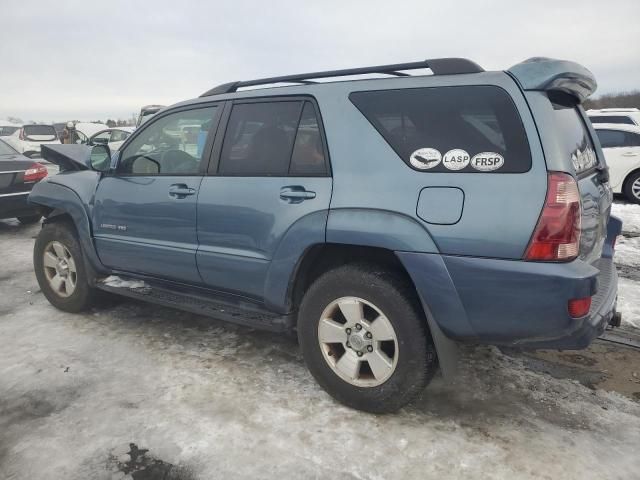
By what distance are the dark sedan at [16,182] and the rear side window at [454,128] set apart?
653 centimetres

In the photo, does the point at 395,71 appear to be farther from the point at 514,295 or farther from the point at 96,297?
the point at 96,297

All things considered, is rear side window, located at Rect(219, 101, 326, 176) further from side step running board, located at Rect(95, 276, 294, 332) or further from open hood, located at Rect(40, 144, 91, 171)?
open hood, located at Rect(40, 144, 91, 171)

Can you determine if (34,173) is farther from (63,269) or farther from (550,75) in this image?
(550,75)

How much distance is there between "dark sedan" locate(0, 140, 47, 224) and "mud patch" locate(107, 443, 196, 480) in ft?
19.7

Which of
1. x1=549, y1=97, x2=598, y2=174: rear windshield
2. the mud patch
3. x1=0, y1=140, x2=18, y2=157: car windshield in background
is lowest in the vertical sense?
the mud patch

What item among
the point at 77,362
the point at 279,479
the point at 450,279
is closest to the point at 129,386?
the point at 77,362

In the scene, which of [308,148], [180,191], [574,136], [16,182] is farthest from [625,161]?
[16,182]

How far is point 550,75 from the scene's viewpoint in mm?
2191

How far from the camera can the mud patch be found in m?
2.17

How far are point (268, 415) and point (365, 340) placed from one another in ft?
2.23

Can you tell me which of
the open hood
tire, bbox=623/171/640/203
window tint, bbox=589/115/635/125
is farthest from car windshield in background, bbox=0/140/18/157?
window tint, bbox=589/115/635/125

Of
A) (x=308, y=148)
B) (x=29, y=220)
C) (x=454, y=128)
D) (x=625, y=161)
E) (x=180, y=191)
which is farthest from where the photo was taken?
(x=625, y=161)

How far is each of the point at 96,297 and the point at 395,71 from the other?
10.2 feet

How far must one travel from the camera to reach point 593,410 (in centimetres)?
265
